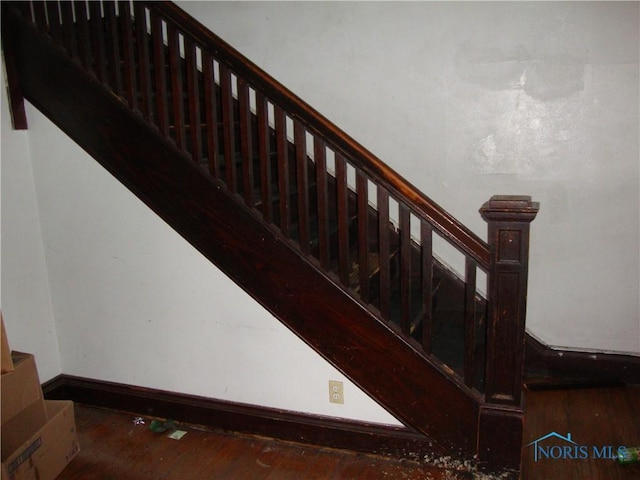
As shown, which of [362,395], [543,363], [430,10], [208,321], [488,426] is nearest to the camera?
[488,426]

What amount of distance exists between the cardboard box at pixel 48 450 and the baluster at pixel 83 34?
4.82 feet

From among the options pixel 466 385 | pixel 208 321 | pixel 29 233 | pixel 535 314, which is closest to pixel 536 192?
pixel 535 314

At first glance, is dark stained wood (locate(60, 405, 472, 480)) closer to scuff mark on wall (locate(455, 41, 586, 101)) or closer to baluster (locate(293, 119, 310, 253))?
A: baluster (locate(293, 119, 310, 253))

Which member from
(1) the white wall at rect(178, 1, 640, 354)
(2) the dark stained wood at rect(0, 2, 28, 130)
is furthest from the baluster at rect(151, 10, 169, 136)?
(1) the white wall at rect(178, 1, 640, 354)

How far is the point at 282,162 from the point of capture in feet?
6.91

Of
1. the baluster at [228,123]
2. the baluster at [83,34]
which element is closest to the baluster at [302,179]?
the baluster at [228,123]

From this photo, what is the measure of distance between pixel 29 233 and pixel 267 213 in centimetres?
128

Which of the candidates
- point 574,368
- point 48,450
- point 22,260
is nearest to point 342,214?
point 48,450

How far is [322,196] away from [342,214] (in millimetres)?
107

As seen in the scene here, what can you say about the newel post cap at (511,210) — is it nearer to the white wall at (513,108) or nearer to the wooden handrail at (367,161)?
the wooden handrail at (367,161)

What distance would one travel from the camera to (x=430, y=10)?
271 cm

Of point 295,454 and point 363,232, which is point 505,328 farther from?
point 295,454

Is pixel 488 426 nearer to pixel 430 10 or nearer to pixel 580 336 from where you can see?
pixel 580 336

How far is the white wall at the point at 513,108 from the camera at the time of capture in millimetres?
2578
